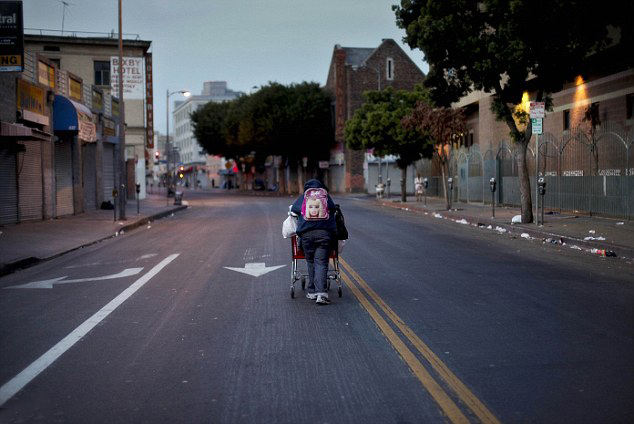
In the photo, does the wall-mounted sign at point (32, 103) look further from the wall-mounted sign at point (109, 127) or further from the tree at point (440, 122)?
the tree at point (440, 122)

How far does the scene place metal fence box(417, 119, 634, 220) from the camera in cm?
2130

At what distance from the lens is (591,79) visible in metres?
26.3

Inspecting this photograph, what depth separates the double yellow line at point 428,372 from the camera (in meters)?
4.81

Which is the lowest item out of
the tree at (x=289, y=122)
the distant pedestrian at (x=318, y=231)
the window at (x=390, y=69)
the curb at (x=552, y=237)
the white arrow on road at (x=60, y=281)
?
the white arrow on road at (x=60, y=281)

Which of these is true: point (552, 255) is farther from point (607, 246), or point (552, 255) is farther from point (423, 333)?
point (423, 333)

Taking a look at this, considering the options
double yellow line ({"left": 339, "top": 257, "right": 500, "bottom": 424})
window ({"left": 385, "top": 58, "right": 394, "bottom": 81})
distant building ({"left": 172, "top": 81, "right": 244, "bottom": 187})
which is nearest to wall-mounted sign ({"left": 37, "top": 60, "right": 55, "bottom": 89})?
double yellow line ({"left": 339, "top": 257, "right": 500, "bottom": 424})

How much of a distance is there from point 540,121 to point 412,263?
888 centimetres

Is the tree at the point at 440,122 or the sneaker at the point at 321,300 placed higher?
the tree at the point at 440,122

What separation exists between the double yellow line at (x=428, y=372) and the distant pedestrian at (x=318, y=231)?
0.65 meters

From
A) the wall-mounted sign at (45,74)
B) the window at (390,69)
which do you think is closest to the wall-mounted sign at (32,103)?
the wall-mounted sign at (45,74)

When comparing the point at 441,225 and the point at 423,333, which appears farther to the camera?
the point at 441,225

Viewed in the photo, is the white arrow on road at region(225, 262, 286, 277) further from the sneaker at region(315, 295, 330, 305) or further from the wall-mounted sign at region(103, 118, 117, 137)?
the wall-mounted sign at region(103, 118, 117, 137)

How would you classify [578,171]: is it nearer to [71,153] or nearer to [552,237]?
[552,237]

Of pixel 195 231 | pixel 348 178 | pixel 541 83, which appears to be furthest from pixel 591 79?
pixel 348 178
